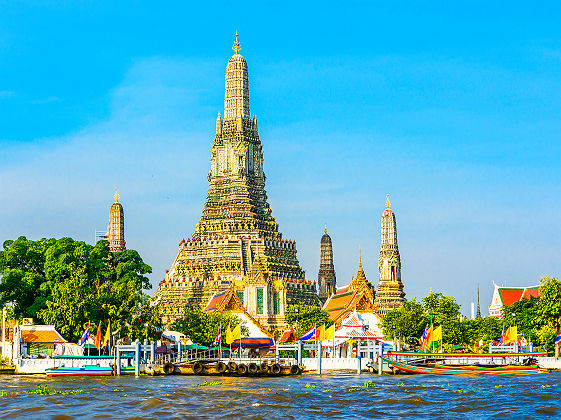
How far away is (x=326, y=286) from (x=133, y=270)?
60537mm

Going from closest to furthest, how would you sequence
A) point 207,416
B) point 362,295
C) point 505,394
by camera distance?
point 207,416
point 505,394
point 362,295

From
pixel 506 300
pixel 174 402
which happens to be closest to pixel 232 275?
pixel 506 300

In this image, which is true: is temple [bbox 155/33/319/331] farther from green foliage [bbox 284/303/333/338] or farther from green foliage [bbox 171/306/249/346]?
green foliage [bbox 171/306/249/346]

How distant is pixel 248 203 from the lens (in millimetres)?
137125

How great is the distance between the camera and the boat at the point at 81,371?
76.6 metres

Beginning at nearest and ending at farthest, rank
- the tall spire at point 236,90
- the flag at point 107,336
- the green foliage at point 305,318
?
the flag at point 107,336
the green foliage at point 305,318
the tall spire at point 236,90

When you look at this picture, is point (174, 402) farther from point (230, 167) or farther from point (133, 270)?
point (230, 167)

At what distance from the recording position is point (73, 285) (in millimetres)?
86812

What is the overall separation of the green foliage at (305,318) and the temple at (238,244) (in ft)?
25.4

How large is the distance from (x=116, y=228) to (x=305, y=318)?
4153 cm

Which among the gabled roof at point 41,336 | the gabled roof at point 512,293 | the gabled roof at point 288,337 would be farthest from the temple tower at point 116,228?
the gabled roof at point 41,336

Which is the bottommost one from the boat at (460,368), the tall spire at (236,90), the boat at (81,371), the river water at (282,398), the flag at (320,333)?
the river water at (282,398)

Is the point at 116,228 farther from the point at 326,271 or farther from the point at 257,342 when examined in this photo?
the point at 257,342

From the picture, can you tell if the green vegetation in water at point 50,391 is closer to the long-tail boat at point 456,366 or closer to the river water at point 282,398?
the river water at point 282,398
